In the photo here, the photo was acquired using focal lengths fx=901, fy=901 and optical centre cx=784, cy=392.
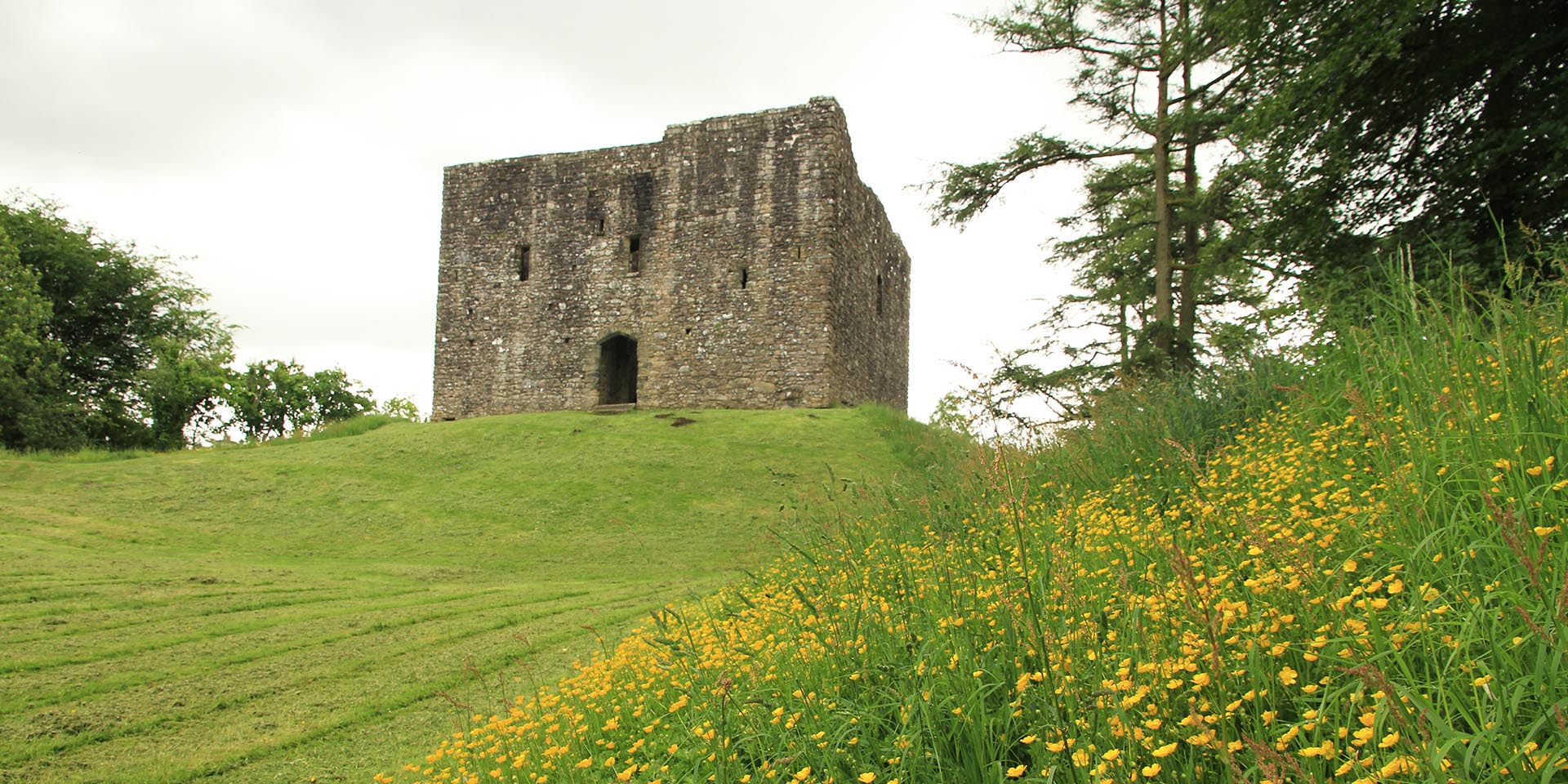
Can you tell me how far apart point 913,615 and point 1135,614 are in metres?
1.47

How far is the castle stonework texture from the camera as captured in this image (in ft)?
61.5

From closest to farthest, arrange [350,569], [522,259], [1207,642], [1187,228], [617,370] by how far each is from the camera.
A: [1207,642] → [350,569] → [1187,228] → [522,259] → [617,370]

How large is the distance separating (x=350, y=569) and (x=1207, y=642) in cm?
961

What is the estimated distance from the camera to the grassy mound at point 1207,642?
204cm

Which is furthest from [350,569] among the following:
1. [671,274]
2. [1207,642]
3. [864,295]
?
[864,295]

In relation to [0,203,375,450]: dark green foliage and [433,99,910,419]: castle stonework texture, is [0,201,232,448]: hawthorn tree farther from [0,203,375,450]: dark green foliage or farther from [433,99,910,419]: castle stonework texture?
[433,99,910,419]: castle stonework texture

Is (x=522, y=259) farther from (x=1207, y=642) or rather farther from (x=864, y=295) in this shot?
(x=1207, y=642)

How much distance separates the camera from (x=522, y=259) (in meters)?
20.9

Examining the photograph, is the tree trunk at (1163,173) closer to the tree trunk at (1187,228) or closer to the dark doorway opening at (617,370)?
the tree trunk at (1187,228)

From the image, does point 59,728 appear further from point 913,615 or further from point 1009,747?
point 1009,747

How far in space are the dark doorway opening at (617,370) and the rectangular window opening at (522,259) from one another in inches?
104

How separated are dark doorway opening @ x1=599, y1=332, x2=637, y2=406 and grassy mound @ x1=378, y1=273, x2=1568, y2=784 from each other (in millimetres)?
15579

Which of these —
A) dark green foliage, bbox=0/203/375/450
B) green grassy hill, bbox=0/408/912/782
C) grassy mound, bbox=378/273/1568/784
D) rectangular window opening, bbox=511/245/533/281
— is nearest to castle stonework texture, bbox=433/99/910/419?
rectangular window opening, bbox=511/245/533/281

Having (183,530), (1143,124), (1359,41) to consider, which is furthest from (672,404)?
(1359,41)
